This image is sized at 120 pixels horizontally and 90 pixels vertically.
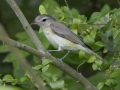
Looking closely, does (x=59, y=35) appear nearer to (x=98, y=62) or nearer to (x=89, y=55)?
(x=89, y=55)

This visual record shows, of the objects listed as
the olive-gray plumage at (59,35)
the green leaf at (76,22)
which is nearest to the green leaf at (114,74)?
the green leaf at (76,22)

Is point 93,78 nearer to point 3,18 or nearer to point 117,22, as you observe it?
point 117,22

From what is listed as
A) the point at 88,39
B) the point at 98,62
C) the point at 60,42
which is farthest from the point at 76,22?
the point at 60,42

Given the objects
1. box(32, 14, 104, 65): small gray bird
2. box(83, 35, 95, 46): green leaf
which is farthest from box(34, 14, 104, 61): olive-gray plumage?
box(83, 35, 95, 46): green leaf

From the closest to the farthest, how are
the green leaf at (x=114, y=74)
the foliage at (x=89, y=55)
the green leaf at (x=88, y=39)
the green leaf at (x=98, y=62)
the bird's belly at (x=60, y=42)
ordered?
the foliage at (x=89, y=55) < the green leaf at (x=114, y=74) < the green leaf at (x=98, y=62) < the green leaf at (x=88, y=39) < the bird's belly at (x=60, y=42)

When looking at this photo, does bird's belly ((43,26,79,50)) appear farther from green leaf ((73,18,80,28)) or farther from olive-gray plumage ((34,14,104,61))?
green leaf ((73,18,80,28))

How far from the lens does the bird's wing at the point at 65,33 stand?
4.23 m

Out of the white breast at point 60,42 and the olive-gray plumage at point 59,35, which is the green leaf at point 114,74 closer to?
the olive-gray plumage at point 59,35

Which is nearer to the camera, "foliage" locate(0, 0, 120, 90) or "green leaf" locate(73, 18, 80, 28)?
"foliage" locate(0, 0, 120, 90)

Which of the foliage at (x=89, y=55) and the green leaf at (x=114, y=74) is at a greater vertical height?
the foliage at (x=89, y=55)

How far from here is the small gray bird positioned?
4.26 m

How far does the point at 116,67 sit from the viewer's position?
3.45 m

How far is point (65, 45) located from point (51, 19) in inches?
18.7

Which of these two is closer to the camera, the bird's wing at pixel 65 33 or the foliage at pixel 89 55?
the foliage at pixel 89 55
